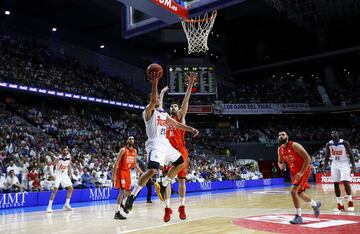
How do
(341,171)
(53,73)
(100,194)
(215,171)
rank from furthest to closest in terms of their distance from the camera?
(53,73) < (215,171) < (100,194) < (341,171)

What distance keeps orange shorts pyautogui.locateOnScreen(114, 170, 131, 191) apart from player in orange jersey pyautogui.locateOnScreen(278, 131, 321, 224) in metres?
3.91

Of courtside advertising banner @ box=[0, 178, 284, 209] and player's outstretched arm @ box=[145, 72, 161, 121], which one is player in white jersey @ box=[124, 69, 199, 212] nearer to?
player's outstretched arm @ box=[145, 72, 161, 121]

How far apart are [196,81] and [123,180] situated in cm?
1642

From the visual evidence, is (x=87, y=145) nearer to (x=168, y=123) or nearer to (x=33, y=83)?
(x=33, y=83)

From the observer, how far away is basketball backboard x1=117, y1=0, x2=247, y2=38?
8242mm

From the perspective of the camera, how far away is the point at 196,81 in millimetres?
25094

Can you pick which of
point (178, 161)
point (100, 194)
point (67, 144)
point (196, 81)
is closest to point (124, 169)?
point (178, 161)

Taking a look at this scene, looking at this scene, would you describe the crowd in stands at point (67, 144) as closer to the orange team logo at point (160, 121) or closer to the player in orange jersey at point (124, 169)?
the player in orange jersey at point (124, 169)

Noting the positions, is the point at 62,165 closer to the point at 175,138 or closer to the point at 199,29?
the point at 175,138

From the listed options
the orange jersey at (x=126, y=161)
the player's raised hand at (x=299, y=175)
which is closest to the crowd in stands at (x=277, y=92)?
the orange jersey at (x=126, y=161)

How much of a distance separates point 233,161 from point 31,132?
1665 cm

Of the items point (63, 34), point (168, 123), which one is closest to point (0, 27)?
point (63, 34)

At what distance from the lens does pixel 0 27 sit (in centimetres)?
2658

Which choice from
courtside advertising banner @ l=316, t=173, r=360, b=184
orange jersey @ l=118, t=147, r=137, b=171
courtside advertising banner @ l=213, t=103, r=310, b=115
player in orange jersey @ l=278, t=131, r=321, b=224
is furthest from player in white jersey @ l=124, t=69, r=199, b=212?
courtside advertising banner @ l=213, t=103, r=310, b=115
